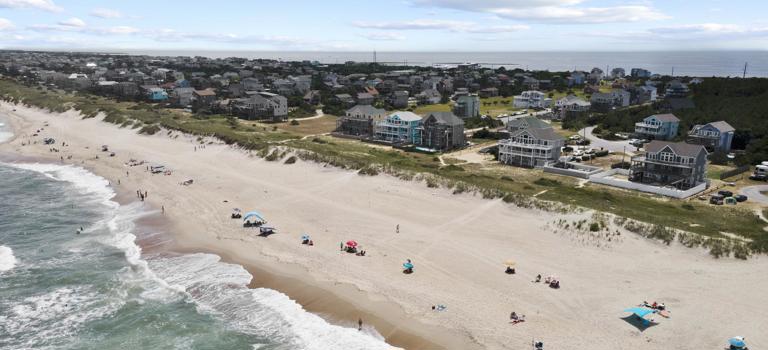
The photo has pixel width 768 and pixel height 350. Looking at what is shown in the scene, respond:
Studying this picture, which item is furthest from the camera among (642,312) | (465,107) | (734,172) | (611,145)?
(465,107)

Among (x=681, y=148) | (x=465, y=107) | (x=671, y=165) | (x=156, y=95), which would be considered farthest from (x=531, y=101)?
(x=156, y=95)

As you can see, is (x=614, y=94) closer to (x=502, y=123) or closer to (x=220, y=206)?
(x=502, y=123)

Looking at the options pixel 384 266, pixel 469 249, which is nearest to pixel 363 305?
pixel 384 266

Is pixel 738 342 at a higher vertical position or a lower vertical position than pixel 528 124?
lower

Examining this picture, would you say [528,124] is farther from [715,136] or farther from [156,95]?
[156,95]

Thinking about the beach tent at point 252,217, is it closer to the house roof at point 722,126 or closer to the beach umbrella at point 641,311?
the beach umbrella at point 641,311

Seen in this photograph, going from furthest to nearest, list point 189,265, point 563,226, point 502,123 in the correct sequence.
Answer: point 502,123 < point 563,226 < point 189,265
